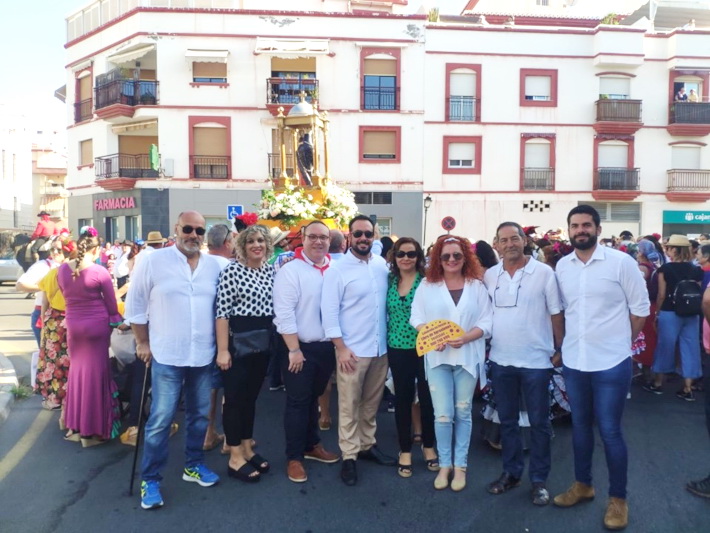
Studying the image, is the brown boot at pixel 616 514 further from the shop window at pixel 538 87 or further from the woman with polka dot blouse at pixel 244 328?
the shop window at pixel 538 87

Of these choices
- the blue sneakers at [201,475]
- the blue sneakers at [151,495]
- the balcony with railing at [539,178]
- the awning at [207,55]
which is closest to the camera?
the blue sneakers at [151,495]

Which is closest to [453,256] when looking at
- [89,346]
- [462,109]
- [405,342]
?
[405,342]

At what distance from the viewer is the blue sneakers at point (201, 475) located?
460 cm

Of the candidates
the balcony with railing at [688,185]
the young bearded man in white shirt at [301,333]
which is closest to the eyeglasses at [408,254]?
the young bearded man in white shirt at [301,333]

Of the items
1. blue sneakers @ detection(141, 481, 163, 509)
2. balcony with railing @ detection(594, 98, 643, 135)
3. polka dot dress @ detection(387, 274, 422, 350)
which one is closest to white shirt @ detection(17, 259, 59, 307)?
blue sneakers @ detection(141, 481, 163, 509)

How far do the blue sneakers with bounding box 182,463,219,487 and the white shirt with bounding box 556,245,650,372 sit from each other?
109 inches

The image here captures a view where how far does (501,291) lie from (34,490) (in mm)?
3707

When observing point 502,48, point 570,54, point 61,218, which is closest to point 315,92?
point 502,48

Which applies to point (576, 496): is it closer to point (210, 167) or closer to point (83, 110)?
point (210, 167)

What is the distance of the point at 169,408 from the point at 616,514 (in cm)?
310

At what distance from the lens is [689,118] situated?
89.8ft

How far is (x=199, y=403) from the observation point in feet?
15.0

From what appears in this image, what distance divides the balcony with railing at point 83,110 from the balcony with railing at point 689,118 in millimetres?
26174

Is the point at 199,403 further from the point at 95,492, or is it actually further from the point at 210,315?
the point at 95,492
